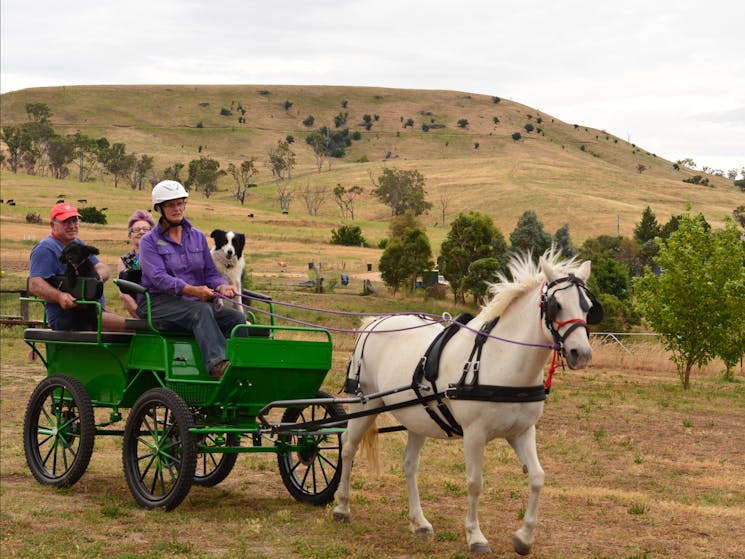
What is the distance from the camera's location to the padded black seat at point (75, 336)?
9914 mm

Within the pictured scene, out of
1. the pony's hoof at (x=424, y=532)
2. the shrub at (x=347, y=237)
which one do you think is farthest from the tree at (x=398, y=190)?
the pony's hoof at (x=424, y=532)

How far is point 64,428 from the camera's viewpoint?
10.6 m

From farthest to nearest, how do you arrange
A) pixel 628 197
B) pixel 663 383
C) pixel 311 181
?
pixel 311 181
pixel 628 197
pixel 663 383

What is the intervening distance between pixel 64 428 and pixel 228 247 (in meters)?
2.71

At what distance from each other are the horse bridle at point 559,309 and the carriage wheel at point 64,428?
16.3 feet

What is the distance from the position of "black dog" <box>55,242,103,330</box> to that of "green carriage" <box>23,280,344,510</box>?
0.44 m

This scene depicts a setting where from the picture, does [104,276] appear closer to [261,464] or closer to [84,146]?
[261,464]

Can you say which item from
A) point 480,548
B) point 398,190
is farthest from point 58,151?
point 480,548

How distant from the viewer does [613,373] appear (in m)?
28.5

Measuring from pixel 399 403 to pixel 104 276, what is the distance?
12.2ft

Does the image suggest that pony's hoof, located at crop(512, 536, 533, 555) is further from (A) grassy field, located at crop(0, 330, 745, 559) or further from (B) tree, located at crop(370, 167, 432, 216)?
(B) tree, located at crop(370, 167, 432, 216)

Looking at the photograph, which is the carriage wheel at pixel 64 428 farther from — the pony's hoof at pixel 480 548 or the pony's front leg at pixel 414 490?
the pony's hoof at pixel 480 548

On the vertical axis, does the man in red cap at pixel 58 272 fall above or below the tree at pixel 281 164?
below

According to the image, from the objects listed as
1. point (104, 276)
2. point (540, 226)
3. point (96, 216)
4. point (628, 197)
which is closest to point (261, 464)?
point (104, 276)
